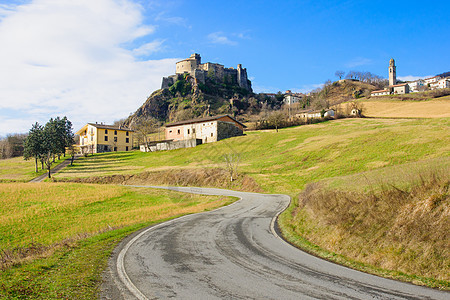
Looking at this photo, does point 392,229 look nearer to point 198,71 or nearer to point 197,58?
point 198,71

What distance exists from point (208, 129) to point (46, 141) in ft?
134

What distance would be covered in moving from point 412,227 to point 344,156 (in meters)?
33.3

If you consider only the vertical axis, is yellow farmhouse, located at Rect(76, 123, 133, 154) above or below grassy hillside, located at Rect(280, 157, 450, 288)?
above

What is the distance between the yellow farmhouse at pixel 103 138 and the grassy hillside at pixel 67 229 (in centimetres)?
5802

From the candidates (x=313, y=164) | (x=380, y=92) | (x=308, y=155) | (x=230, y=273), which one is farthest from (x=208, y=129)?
(x=380, y=92)

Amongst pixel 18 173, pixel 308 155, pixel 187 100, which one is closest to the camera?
pixel 308 155

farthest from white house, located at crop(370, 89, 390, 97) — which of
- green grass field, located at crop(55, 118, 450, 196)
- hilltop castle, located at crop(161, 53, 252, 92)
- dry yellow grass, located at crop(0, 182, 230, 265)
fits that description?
dry yellow grass, located at crop(0, 182, 230, 265)

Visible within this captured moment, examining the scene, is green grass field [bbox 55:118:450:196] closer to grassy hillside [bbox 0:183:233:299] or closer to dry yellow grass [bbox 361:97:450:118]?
grassy hillside [bbox 0:183:233:299]

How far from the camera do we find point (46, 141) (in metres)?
66.1

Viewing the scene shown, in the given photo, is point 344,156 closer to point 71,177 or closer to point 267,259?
point 267,259

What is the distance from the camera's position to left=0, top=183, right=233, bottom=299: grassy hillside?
7.55 meters

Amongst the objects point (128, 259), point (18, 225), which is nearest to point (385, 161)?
point (128, 259)

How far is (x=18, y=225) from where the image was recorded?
23125 mm

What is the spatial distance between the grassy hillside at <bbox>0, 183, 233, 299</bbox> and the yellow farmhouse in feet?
190
